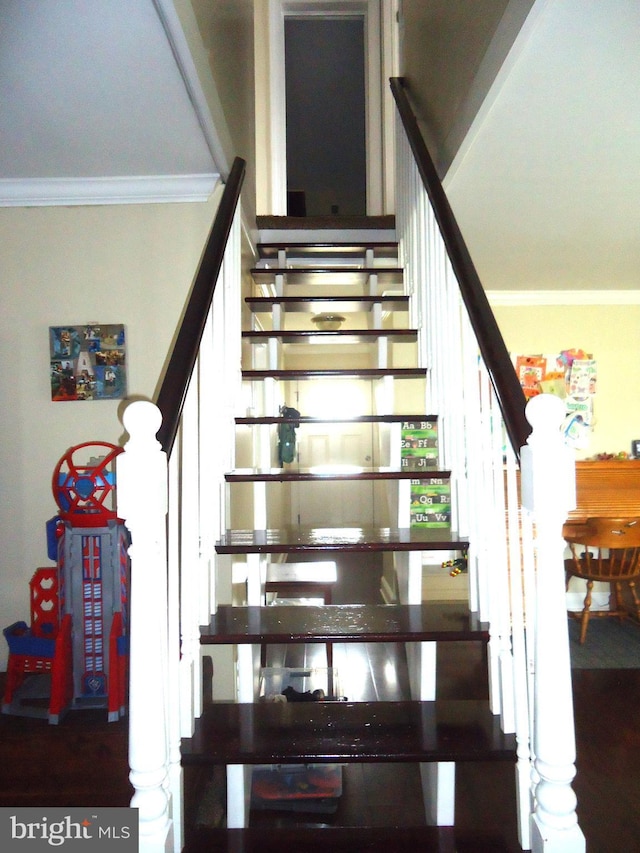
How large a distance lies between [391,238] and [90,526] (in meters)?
2.34

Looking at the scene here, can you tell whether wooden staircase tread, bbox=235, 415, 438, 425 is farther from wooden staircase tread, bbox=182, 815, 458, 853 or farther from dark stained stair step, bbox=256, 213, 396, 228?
dark stained stair step, bbox=256, 213, 396, 228

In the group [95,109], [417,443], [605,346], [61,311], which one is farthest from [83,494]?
[605,346]

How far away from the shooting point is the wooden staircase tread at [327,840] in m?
1.22

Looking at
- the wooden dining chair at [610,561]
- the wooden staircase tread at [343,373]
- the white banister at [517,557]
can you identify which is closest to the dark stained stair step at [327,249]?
the white banister at [517,557]

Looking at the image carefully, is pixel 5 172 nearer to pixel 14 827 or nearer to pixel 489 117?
pixel 489 117

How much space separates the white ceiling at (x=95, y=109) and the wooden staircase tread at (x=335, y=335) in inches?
29.0

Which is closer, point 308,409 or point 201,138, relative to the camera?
point 201,138

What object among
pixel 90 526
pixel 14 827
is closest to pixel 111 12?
pixel 90 526

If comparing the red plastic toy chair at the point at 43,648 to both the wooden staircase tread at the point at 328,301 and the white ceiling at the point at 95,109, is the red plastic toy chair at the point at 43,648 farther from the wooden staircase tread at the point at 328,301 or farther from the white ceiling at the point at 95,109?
the white ceiling at the point at 95,109

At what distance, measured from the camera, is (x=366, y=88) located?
4.82 m

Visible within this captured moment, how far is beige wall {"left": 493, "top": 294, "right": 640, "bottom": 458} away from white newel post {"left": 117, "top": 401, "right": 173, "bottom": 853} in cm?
339

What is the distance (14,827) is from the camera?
4.53 feet

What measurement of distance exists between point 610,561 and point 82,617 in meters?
3.11

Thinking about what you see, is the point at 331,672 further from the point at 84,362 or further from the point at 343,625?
the point at 84,362
